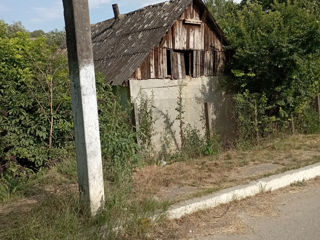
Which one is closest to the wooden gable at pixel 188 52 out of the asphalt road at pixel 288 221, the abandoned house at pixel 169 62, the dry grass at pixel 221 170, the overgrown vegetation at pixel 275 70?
the abandoned house at pixel 169 62

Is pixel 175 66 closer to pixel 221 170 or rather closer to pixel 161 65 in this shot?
pixel 161 65

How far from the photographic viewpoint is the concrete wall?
31.0 ft

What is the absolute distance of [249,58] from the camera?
10.6 meters

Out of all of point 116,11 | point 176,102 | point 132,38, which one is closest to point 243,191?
point 176,102

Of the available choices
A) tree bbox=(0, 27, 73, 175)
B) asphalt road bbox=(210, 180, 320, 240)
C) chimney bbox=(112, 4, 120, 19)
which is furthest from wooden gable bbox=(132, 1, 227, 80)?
asphalt road bbox=(210, 180, 320, 240)

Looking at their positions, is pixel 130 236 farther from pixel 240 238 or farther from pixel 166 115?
pixel 166 115

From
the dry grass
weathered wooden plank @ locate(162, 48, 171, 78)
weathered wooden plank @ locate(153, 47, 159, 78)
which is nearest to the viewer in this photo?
the dry grass

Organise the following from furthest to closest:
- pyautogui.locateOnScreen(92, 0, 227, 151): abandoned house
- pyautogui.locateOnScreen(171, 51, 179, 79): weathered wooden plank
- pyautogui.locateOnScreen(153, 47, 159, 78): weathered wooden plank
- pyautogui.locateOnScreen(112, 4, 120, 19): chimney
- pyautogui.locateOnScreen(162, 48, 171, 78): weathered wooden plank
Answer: pyautogui.locateOnScreen(112, 4, 120, 19): chimney
pyautogui.locateOnScreen(171, 51, 179, 79): weathered wooden plank
pyautogui.locateOnScreen(162, 48, 171, 78): weathered wooden plank
pyautogui.locateOnScreen(153, 47, 159, 78): weathered wooden plank
pyautogui.locateOnScreen(92, 0, 227, 151): abandoned house

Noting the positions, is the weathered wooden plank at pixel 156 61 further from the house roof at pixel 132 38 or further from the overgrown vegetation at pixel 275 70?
the overgrown vegetation at pixel 275 70

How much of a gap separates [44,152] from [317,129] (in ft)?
27.0

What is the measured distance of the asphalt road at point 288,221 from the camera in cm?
407

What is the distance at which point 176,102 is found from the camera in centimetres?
1008

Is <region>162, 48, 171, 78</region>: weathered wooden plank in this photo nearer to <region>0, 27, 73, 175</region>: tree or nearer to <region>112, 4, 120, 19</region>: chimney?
<region>0, 27, 73, 175</region>: tree

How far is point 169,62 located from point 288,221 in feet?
21.8
